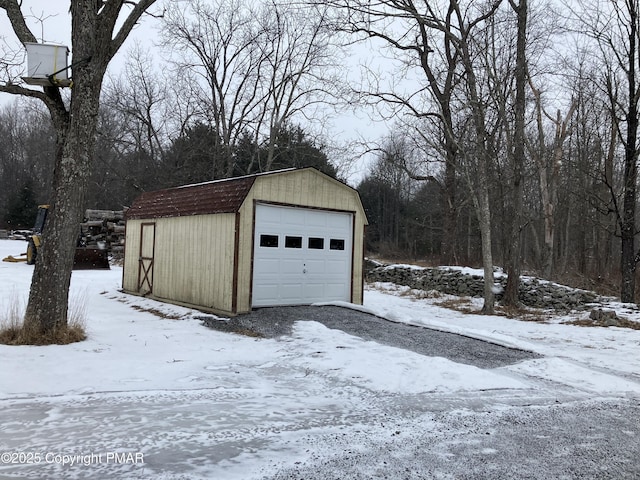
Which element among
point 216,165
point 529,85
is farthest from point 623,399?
point 216,165

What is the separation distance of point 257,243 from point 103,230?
57.8ft

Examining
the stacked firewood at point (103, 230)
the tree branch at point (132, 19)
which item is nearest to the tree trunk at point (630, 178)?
the tree branch at point (132, 19)

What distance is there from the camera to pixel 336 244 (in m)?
11.4

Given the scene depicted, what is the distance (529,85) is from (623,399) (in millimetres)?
16917

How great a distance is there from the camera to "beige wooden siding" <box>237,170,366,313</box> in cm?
966

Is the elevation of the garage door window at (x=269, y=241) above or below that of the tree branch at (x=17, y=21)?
below

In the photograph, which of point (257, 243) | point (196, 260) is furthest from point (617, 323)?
point (196, 260)

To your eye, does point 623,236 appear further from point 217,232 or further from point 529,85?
point 217,232

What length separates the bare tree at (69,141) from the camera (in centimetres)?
683

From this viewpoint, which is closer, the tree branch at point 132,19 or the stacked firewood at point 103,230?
the tree branch at point 132,19

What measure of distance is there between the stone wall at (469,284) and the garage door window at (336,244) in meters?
5.43

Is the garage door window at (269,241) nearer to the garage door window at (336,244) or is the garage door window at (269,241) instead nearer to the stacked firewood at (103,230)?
the garage door window at (336,244)

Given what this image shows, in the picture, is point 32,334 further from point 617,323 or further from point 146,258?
point 617,323

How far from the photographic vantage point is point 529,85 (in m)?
19.2
